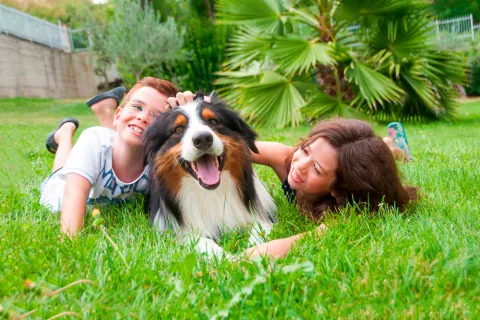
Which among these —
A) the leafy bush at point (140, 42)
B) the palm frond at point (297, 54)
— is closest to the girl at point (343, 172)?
the palm frond at point (297, 54)

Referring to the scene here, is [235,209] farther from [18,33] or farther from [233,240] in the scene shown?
[18,33]

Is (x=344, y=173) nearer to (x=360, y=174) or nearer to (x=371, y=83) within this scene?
(x=360, y=174)

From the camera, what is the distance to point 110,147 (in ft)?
11.3

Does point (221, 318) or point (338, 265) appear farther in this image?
point (338, 265)

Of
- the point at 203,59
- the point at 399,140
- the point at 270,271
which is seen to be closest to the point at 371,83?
the point at 399,140

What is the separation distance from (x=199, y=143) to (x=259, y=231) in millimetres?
623

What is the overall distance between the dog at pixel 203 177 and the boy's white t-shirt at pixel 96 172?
1.59 feet

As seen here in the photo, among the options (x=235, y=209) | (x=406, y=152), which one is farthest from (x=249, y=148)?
(x=406, y=152)

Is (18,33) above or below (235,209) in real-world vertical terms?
above

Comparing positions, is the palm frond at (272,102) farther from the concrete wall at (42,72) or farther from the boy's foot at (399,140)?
the concrete wall at (42,72)

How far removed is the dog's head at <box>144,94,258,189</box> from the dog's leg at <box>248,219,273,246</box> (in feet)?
1.02

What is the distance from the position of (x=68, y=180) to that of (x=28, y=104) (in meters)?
12.3

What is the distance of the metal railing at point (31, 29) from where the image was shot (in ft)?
52.2

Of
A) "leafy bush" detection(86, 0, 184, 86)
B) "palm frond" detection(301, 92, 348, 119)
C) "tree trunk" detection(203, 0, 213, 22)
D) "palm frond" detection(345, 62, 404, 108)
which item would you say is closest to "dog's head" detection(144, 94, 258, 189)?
"palm frond" detection(301, 92, 348, 119)
